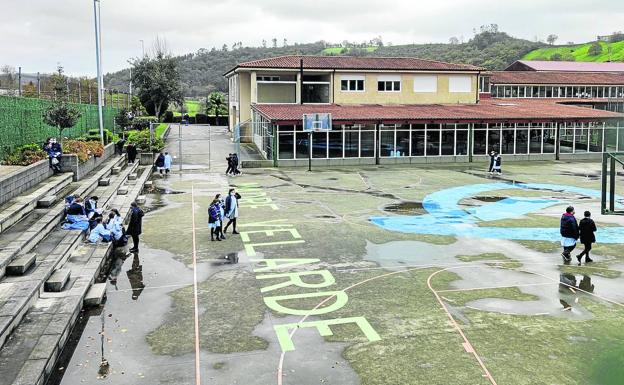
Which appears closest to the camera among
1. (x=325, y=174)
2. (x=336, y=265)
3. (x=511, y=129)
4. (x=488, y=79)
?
(x=336, y=265)

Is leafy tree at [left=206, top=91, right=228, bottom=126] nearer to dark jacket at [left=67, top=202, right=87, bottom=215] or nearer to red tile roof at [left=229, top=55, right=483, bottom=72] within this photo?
red tile roof at [left=229, top=55, right=483, bottom=72]

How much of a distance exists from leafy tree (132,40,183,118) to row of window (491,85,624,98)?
3914 cm

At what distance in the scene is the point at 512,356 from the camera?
35.5 ft

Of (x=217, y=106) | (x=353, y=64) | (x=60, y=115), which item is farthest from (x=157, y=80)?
(x=60, y=115)

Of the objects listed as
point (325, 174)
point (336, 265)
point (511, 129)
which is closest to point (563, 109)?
A: point (511, 129)

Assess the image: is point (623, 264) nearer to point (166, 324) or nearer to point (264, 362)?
point (264, 362)

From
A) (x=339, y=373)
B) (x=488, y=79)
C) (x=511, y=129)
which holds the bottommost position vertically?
(x=339, y=373)

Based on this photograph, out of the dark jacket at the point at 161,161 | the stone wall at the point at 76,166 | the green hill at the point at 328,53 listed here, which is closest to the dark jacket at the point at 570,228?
the stone wall at the point at 76,166

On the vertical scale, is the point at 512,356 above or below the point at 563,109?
below

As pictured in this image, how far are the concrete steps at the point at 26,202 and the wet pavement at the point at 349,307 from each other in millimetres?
3399

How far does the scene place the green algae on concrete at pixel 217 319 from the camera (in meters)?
11.3

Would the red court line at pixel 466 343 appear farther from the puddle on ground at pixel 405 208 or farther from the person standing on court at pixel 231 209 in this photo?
the puddle on ground at pixel 405 208

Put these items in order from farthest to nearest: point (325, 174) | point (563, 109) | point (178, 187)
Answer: point (563, 109), point (325, 174), point (178, 187)

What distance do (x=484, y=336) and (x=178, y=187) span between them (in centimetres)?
2271
